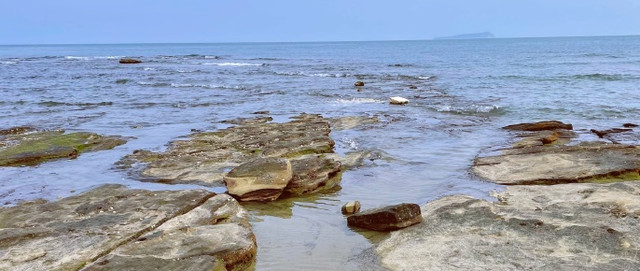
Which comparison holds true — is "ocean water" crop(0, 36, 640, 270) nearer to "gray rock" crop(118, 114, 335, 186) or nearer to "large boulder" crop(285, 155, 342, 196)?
"large boulder" crop(285, 155, 342, 196)

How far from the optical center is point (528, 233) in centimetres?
730

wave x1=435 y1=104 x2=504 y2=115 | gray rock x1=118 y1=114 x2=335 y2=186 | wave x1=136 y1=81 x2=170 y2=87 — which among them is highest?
gray rock x1=118 y1=114 x2=335 y2=186

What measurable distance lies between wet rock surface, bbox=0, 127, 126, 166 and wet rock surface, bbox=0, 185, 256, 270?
510 centimetres

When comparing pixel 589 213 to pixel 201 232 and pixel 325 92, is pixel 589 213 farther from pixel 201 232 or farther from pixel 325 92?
pixel 325 92

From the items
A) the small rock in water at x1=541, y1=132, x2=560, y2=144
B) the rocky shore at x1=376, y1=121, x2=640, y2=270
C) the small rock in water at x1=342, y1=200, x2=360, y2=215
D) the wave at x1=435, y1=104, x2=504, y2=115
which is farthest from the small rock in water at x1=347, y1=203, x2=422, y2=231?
the wave at x1=435, y1=104, x2=504, y2=115

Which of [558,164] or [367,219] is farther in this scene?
[558,164]

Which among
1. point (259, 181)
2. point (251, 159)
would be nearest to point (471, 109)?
point (251, 159)

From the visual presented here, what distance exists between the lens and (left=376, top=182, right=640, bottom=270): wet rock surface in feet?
21.3

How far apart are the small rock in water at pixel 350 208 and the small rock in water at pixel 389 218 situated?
2.21 ft

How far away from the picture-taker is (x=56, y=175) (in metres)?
12.0

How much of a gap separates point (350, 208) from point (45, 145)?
9.68 m

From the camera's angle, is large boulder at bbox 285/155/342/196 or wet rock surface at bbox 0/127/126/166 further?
wet rock surface at bbox 0/127/126/166

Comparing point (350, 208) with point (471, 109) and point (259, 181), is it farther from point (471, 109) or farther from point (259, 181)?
point (471, 109)

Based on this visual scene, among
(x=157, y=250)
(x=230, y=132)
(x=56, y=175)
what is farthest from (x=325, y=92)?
(x=157, y=250)
